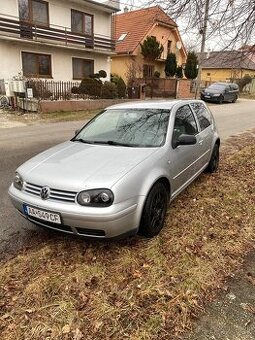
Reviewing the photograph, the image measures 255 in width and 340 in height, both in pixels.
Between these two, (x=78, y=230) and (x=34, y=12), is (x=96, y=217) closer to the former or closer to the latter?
(x=78, y=230)

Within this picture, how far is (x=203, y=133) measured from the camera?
5.36 metres

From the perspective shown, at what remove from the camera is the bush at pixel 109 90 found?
61.4 ft

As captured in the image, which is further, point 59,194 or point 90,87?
point 90,87

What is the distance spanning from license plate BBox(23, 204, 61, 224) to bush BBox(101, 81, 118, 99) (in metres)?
16.0

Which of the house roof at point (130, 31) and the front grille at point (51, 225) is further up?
the house roof at point (130, 31)

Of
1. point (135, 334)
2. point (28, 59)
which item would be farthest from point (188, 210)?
point (28, 59)

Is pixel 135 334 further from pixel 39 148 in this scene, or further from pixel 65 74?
pixel 65 74

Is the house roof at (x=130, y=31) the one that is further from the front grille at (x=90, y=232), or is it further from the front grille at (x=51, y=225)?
the front grille at (x=90, y=232)

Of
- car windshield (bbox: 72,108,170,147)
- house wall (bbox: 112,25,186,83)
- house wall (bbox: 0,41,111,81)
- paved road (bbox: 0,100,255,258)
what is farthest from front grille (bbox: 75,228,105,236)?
house wall (bbox: 112,25,186,83)

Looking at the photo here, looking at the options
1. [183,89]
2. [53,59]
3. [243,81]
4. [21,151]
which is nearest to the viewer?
[21,151]

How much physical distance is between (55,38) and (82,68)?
11.6ft

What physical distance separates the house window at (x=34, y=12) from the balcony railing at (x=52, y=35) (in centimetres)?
50

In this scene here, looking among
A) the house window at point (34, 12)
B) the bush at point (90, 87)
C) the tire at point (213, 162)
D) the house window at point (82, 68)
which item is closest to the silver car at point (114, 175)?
the tire at point (213, 162)

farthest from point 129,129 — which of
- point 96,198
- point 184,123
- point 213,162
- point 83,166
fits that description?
point 213,162
